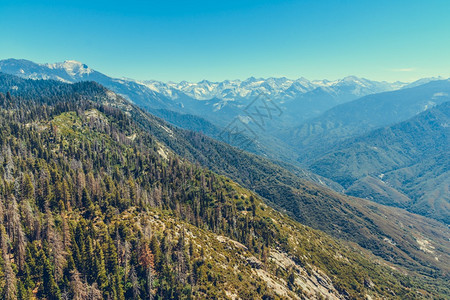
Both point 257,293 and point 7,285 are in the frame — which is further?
point 257,293

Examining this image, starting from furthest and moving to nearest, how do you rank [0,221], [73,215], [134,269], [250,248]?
[250,248], [73,215], [0,221], [134,269]

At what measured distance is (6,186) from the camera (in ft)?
321

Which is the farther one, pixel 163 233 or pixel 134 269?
pixel 163 233

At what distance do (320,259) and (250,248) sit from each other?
76.8 meters

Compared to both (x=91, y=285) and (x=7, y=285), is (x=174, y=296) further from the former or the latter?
(x=7, y=285)

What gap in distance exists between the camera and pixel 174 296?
7350cm

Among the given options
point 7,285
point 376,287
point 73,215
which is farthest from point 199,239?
point 376,287

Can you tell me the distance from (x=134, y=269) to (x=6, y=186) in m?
71.6

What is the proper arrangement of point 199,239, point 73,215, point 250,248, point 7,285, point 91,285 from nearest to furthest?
1. point 7,285
2. point 91,285
3. point 73,215
4. point 199,239
5. point 250,248

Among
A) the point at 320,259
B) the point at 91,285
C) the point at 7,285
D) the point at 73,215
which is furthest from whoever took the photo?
the point at 320,259

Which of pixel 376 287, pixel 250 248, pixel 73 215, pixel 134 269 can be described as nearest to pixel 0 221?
pixel 73 215

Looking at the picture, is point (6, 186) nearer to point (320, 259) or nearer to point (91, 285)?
point (91, 285)

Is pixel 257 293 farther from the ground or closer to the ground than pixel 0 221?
closer to the ground

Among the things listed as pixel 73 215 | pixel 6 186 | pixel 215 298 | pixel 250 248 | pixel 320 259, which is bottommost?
pixel 320 259
